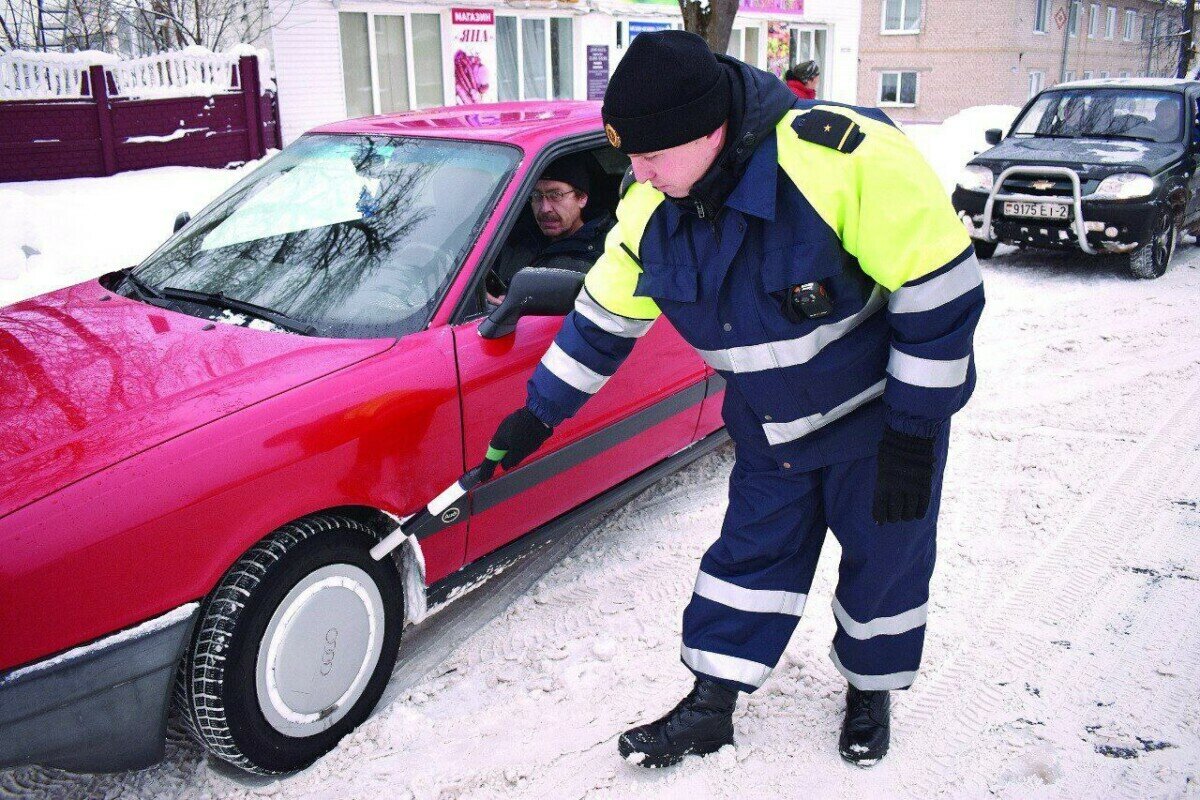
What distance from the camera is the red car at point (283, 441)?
205 cm

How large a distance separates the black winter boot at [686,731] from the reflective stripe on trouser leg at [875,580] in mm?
353

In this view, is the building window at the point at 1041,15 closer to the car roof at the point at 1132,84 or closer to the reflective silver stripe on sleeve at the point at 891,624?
the car roof at the point at 1132,84

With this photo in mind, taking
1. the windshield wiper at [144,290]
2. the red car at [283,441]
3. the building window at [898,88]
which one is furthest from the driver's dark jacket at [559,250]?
the building window at [898,88]

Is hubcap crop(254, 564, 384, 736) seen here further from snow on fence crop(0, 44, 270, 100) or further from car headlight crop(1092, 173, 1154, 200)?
snow on fence crop(0, 44, 270, 100)

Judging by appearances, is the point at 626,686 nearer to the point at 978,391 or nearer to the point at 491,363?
the point at 491,363

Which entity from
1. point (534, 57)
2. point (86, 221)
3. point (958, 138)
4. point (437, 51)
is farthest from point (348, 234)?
point (958, 138)

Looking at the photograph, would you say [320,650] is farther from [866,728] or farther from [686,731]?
[866,728]

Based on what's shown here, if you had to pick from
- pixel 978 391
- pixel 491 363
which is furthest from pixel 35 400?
pixel 978 391

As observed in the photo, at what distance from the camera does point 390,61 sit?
15828 millimetres

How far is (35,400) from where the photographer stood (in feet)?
7.91

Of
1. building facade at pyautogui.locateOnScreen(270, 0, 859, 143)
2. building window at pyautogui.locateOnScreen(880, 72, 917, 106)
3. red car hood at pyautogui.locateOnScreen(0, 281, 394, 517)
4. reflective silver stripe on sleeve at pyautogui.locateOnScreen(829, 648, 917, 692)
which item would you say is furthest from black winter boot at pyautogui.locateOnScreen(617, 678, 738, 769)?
building window at pyautogui.locateOnScreen(880, 72, 917, 106)

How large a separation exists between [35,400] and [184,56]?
11.6 metres

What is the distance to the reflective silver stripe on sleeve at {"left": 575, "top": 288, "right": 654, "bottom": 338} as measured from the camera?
2.48 metres

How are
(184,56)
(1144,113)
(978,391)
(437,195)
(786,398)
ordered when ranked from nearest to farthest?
(786,398) → (437,195) → (978,391) → (1144,113) → (184,56)
